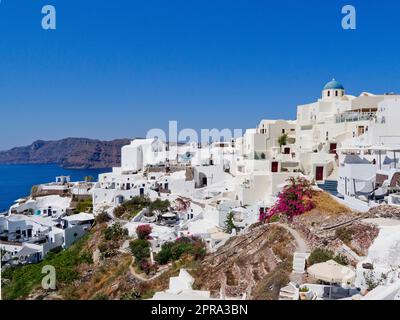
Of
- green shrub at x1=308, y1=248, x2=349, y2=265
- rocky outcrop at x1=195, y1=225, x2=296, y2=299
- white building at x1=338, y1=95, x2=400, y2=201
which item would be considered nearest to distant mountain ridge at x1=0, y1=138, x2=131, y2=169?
white building at x1=338, y1=95, x2=400, y2=201

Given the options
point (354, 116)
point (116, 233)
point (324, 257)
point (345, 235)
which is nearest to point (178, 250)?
point (116, 233)

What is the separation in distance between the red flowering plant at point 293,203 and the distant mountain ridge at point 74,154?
106 meters

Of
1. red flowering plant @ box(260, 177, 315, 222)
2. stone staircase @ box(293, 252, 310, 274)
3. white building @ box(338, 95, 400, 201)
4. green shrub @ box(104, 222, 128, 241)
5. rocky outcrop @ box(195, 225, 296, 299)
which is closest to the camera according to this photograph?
stone staircase @ box(293, 252, 310, 274)

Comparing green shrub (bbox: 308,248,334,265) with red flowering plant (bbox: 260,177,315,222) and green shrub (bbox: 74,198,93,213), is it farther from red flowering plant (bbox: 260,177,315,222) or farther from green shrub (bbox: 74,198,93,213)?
green shrub (bbox: 74,198,93,213)

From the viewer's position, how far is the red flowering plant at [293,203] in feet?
47.3

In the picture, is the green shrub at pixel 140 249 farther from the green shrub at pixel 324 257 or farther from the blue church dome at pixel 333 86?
the blue church dome at pixel 333 86

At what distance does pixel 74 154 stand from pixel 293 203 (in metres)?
Result: 154

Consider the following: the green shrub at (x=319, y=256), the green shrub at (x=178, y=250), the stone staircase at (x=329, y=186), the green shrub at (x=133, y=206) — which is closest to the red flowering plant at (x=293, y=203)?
the stone staircase at (x=329, y=186)

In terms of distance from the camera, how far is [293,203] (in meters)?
14.7

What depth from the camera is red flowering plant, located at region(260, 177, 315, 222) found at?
568 inches

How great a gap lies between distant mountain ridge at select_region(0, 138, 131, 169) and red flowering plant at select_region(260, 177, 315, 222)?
106 m
